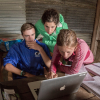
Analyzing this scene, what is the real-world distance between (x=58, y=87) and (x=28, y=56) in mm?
824

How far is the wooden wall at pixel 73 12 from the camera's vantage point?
2320mm

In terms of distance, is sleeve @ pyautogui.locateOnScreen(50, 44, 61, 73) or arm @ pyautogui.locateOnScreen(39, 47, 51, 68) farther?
arm @ pyautogui.locateOnScreen(39, 47, 51, 68)

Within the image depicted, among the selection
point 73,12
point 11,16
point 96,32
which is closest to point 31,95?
point 11,16

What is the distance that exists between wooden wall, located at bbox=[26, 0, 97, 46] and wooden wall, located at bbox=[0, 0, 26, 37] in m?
0.14

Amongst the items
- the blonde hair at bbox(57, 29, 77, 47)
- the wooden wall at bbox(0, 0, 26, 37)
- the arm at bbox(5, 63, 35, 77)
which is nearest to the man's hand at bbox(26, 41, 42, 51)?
the arm at bbox(5, 63, 35, 77)

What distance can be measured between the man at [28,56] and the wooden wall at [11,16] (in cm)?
94

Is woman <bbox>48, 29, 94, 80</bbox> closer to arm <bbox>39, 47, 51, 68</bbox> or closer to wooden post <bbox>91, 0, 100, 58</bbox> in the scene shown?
arm <bbox>39, 47, 51, 68</bbox>

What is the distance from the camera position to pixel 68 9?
2559 millimetres

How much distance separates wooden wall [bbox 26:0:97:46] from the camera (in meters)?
2.32

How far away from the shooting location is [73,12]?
2.62 meters

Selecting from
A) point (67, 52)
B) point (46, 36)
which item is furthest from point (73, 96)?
point (46, 36)

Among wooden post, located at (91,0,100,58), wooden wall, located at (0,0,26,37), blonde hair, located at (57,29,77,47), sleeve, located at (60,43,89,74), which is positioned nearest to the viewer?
blonde hair, located at (57,29,77,47)

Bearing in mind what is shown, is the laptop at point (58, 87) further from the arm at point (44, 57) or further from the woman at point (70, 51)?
the arm at point (44, 57)

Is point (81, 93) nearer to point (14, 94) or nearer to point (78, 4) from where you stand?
point (14, 94)
